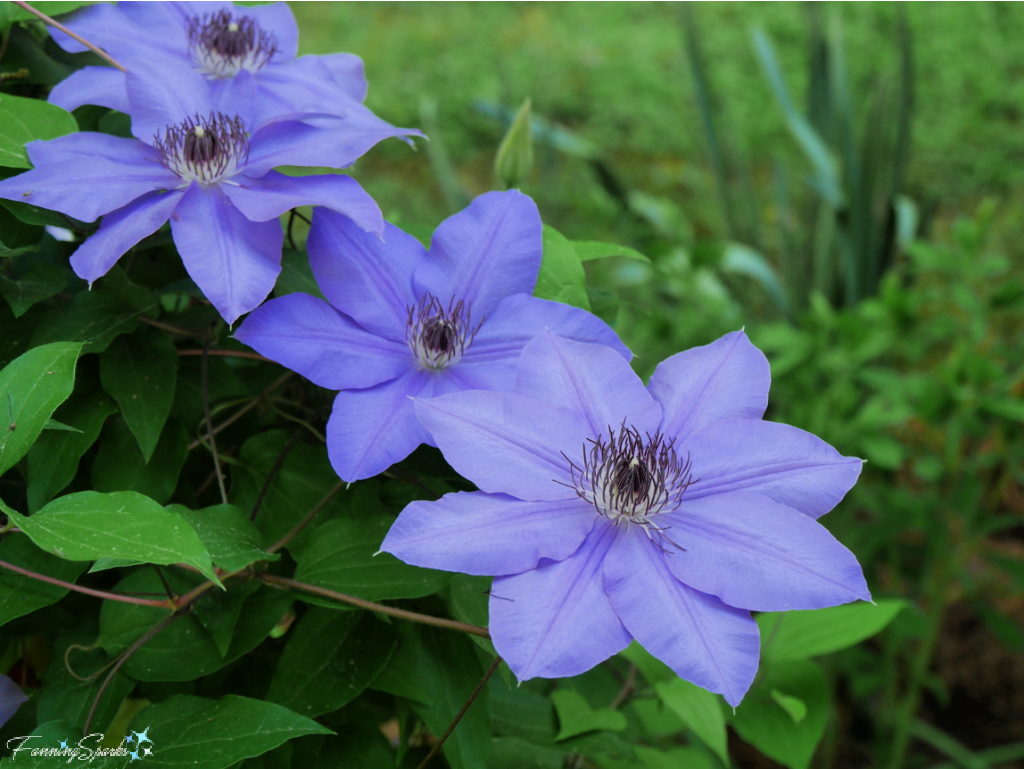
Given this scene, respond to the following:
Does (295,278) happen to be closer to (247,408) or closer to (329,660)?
(247,408)

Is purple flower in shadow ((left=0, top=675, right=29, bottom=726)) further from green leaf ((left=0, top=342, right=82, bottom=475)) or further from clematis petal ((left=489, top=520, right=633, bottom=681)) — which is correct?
clematis petal ((left=489, top=520, right=633, bottom=681))

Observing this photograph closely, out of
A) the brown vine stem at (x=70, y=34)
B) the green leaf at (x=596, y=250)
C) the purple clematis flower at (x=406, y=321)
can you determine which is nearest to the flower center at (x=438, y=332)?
the purple clematis flower at (x=406, y=321)

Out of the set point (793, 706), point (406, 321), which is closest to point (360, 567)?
point (406, 321)

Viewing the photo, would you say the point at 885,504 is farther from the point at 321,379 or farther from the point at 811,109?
the point at 321,379

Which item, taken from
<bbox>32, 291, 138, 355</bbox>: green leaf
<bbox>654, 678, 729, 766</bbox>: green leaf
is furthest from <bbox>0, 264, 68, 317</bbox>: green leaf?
<bbox>654, 678, 729, 766</bbox>: green leaf

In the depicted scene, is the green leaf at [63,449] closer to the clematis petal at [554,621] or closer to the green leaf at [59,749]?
the green leaf at [59,749]

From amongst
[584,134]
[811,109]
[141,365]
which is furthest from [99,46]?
[584,134]
